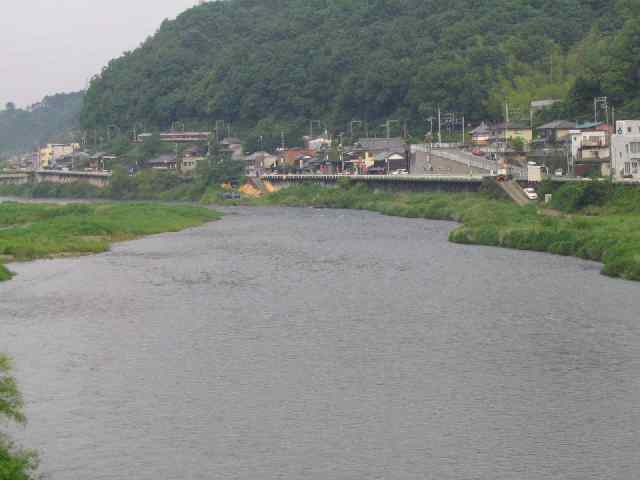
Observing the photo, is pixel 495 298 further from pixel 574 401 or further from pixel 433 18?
pixel 433 18

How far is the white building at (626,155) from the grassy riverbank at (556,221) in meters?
2.16

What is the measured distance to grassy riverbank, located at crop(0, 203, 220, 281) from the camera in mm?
31297

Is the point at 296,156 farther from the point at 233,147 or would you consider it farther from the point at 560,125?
the point at 560,125

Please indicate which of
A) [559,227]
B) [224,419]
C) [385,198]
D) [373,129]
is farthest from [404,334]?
[373,129]

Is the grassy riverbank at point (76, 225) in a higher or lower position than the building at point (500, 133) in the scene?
lower

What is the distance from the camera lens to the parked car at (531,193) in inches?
1517

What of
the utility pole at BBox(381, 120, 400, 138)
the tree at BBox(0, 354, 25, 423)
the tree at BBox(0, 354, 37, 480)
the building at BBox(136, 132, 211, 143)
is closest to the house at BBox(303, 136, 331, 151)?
the utility pole at BBox(381, 120, 400, 138)

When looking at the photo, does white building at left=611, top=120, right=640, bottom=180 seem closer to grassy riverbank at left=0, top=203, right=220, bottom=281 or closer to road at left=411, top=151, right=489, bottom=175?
road at left=411, top=151, right=489, bottom=175

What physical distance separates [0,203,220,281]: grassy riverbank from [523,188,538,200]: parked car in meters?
12.5

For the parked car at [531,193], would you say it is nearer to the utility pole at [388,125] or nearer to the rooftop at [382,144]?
the rooftop at [382,144]

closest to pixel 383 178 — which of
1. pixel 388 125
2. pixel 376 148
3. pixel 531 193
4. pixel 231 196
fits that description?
pixel 376 148

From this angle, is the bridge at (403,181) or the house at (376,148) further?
the house at (376,148)

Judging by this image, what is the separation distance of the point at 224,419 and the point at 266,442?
1.02 meters

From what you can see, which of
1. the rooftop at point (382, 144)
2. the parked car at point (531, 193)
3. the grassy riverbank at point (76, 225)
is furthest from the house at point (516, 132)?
the grassy riverbank at point (76, 225)
